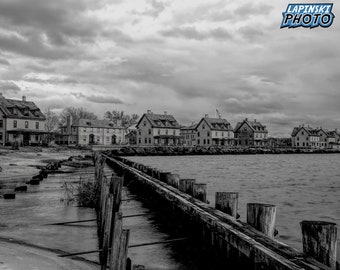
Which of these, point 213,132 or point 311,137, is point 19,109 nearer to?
point 213,132

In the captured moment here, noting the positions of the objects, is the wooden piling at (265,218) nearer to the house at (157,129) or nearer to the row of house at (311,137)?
the house at (157,129)

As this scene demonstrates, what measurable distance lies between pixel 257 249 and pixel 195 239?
3.37 metres

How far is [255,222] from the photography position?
4562 mm

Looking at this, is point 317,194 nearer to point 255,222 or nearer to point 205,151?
point 255,222

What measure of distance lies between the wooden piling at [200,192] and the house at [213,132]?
304 ft

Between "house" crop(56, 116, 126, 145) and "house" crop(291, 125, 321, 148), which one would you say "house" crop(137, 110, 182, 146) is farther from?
"house" crop(291, 125, 321, 148)

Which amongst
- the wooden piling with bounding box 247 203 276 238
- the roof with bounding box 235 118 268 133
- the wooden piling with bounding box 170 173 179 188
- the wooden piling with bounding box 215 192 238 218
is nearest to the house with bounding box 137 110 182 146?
the roof with bounding box 235 118 268 133

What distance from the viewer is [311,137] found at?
432ft

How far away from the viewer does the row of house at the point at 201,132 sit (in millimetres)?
92312

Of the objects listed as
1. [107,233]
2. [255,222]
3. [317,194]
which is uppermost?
[255,222]

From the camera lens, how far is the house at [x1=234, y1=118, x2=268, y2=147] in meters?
114

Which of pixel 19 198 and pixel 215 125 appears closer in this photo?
pixel 19 198

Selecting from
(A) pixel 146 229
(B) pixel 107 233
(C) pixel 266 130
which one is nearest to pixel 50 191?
(A) pixel 146 229

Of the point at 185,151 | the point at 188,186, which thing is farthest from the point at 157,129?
the point at 188,186
